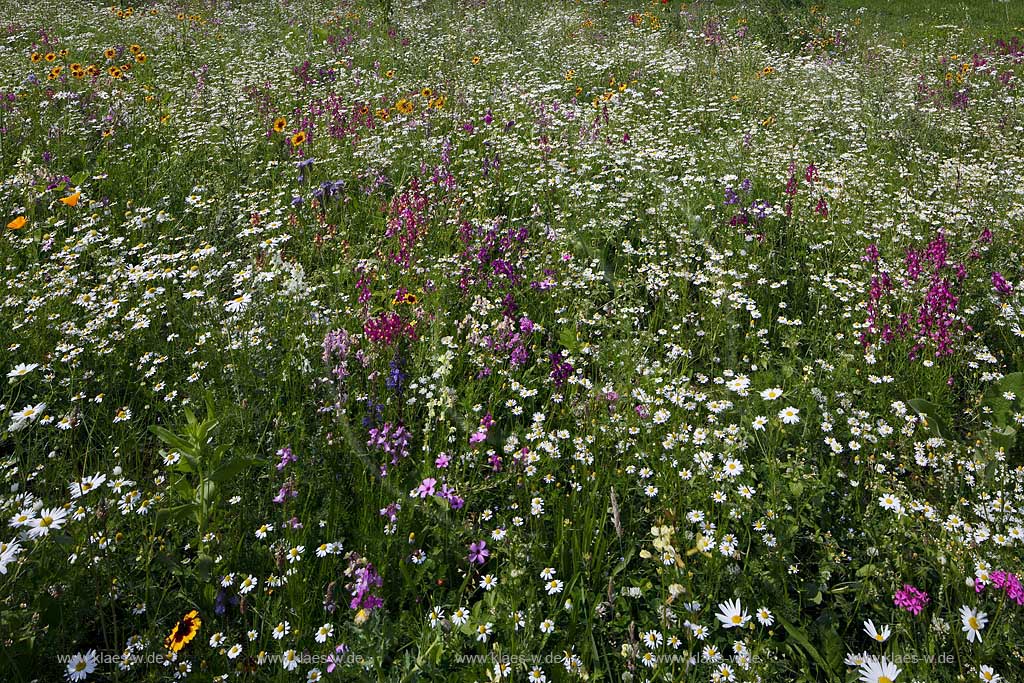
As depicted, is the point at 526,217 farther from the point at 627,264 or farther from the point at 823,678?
the point at 823,678

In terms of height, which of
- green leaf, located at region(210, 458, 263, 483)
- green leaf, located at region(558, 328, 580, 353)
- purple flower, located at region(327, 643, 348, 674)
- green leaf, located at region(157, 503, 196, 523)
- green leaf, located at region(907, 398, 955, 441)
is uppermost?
green leaf, located at region(210, 458, 263, 483)

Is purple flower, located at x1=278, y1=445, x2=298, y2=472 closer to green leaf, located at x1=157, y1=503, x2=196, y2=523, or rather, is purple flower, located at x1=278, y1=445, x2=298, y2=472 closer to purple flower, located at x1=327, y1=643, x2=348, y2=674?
green leaf, located at x1=157, y1=503, x2=196, y2=523

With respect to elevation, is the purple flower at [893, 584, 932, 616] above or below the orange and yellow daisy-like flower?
below

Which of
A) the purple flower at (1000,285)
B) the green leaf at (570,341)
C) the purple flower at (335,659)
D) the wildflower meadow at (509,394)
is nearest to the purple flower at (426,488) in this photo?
the wildflower meadow at (509,394)

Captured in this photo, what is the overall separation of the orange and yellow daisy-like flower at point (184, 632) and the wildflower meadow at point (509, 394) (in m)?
0.02

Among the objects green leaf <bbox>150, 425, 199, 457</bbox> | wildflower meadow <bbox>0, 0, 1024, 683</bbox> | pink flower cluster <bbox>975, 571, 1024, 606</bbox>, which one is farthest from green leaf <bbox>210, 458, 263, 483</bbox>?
pink flower cluster <bbox>975, 571, 1024, 606</bbox>

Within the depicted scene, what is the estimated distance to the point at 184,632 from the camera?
191 cm

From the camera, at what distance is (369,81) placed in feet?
24.8

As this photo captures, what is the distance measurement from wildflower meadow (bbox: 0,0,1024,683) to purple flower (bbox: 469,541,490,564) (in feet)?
0.14

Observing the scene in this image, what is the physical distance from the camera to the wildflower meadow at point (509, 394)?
1.94 metres

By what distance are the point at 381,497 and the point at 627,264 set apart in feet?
7.93

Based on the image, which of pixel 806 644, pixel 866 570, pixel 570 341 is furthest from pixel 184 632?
pixel 866 570

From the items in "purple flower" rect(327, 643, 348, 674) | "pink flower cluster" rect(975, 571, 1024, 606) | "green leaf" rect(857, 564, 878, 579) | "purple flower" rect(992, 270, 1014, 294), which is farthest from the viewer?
"purple flower" rect(992, 270, 1014, 294)

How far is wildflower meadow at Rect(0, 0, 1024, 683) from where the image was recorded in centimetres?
194
